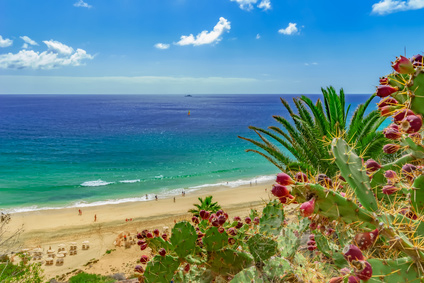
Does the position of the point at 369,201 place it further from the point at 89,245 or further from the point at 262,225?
the point at 89,245

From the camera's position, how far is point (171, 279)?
3.56 m

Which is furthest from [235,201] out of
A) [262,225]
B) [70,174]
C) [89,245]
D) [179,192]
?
[262,225]

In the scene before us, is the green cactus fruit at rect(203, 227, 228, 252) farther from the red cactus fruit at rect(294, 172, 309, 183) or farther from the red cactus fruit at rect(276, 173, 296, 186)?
the red cactus fruit at rect(276, 173, 296, 186)

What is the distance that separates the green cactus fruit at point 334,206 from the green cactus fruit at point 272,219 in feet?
5.10

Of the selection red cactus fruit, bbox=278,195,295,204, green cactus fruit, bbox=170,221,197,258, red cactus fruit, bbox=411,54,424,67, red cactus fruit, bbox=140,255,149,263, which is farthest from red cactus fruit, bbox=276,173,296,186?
red cactus fruit, bbox=140,255,149,263

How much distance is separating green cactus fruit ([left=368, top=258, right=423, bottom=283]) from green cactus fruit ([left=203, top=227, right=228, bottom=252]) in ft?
5.44

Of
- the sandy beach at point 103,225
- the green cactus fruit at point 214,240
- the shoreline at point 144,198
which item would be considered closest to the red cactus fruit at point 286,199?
the green cactus fruit at point 214,240

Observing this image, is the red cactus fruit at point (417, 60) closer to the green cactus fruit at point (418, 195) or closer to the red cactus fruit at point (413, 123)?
the red cactus fruit at point (413, 123)

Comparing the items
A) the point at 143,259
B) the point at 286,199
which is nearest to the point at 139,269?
the point at 143,259

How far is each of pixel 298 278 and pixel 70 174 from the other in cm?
4247

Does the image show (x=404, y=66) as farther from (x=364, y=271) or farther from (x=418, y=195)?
(x=364, y=271)

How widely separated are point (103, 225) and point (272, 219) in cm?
2292

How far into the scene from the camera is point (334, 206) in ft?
6.84

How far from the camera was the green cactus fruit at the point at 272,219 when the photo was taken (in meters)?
3.68
